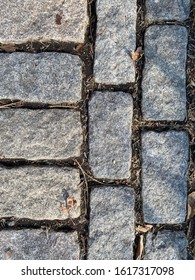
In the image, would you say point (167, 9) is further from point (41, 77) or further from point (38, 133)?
point (38, 133)

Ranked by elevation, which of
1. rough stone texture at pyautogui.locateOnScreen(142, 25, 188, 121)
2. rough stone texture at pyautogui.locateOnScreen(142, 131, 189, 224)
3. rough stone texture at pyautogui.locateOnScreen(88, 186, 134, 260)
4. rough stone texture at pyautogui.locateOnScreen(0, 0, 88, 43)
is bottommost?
rough stone texture at pyautogui.locateOnScreen(88, 186, 134, 260)

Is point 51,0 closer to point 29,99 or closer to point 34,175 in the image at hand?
point 29,99

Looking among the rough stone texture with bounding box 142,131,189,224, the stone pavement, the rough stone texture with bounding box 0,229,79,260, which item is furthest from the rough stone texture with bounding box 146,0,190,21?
the rough stone texture with bounding box 0,229,79,260

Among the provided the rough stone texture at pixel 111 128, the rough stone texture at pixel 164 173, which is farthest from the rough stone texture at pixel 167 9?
the rough stone texture at pixel 164 173

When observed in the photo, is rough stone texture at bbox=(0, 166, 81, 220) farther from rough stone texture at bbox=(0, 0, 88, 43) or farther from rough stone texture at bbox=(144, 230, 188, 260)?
rough stone texture at bbox=(0, 0, 88, 43)

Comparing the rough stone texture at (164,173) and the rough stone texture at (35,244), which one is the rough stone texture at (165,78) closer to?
the rough stone texture at (164,173)
